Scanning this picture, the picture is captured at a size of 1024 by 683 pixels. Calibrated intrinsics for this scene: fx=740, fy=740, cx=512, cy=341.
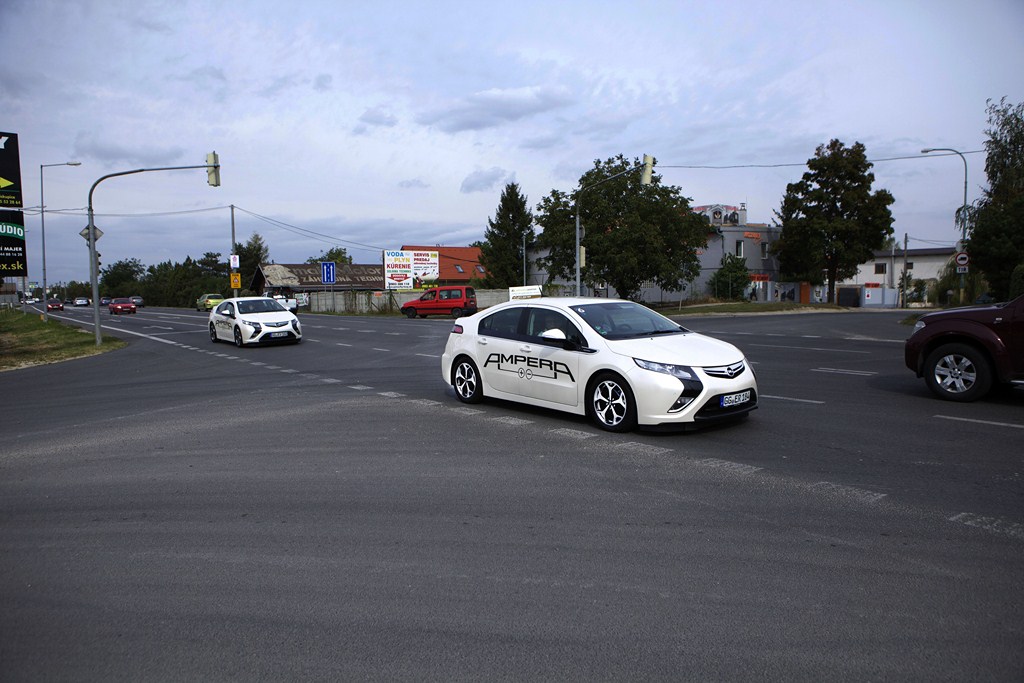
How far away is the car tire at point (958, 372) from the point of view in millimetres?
9516

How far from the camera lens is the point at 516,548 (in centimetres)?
457

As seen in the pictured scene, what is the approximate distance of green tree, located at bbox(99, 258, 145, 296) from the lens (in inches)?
5740

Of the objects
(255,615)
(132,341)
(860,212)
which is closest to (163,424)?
(255,615)

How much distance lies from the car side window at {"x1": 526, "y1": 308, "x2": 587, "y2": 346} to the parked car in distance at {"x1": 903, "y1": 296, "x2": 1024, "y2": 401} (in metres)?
5.10

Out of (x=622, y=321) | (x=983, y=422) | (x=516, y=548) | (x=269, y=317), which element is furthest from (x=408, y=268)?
(x=516, y=548)

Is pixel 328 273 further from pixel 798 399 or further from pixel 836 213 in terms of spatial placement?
pixel 798 399

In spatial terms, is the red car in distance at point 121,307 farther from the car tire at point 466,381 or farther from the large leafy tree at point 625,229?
the car tire at point 466,381

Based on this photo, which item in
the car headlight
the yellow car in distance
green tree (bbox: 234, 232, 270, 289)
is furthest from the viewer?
green tree (bbox: 234, 232, 270, 289)

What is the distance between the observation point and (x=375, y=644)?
3.42 metres

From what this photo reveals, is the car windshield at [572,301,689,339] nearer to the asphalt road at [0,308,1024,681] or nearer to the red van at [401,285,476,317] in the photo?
the asphalt road at [0,308,1024,681]

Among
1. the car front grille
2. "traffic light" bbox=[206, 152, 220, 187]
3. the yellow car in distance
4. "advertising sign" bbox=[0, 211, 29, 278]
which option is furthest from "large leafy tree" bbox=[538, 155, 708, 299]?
the car front grille

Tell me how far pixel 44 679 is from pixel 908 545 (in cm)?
460

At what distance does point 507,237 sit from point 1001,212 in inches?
1545

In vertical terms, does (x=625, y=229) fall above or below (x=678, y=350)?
above
